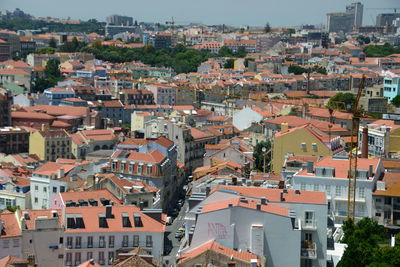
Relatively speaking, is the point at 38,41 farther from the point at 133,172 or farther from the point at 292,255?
the point at 292,255

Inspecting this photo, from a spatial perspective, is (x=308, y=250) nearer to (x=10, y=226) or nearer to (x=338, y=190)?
(x=338, y=190)

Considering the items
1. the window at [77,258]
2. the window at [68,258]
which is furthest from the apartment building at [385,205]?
the window at [68,258]

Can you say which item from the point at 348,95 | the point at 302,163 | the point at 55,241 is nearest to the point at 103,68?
the point at 348,95

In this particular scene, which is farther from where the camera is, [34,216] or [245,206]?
[34,216]

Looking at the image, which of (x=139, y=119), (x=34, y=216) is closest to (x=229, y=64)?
(x=139, y=119)

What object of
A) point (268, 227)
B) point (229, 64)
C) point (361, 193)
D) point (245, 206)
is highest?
point (245, 206)

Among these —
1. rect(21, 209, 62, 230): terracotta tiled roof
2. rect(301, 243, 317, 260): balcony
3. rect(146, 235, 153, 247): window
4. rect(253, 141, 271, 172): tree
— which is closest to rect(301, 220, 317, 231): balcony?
rect(301, 243, 317, 260): balcony

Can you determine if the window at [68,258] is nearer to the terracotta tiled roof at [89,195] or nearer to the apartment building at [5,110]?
the terracotta tiled roof at [89,195]
